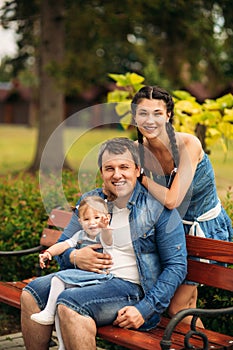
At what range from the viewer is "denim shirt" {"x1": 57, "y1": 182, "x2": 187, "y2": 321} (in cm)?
373

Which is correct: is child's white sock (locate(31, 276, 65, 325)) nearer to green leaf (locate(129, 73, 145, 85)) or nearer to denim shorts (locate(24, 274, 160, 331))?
denim shorts (locate(24, 274, 160, 331))

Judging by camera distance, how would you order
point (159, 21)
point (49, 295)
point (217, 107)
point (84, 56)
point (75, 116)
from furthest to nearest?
point (84, 56)
point (159, 21)
point (217, 107)
point (75, 116)
point (49, 295)

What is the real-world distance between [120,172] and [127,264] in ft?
1.77

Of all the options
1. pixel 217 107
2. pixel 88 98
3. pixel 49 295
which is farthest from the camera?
pixel 88 98

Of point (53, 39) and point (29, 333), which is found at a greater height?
point (53, 39)

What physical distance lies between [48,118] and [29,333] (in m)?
13.6

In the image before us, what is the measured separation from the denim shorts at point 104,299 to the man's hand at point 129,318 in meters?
0.04

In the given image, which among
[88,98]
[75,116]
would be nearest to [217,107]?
[75,116]

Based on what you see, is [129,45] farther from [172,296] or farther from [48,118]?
[172,296]

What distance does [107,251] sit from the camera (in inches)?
156

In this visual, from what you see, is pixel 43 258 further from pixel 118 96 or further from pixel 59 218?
pixel 118 96

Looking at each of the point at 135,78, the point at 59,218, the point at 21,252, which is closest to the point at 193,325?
the point at 59,218

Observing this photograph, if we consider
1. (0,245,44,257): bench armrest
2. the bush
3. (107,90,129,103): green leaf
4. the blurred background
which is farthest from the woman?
the blurred background

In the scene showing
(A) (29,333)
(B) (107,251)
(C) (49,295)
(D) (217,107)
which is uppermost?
(D) (217,107)
